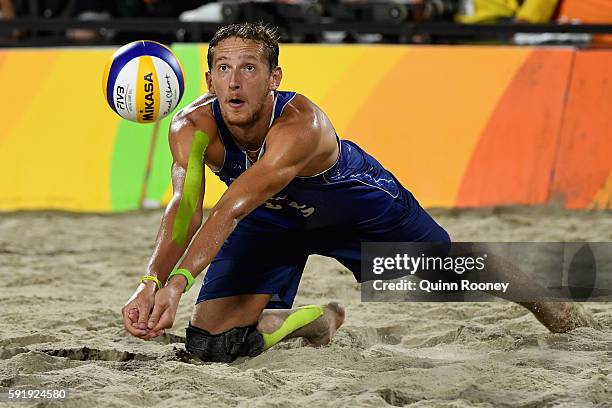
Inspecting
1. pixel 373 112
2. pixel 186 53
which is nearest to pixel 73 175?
pixel 186 53

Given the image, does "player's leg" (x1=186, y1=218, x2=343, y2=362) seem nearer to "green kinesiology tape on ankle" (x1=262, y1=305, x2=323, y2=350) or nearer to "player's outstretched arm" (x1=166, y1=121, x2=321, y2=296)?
"green kinesiology tape on ankle" (x1=262, y1=305, x2=323, y2=350)

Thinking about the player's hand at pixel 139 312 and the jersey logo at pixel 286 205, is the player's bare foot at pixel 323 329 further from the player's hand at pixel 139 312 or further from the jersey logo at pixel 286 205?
the player's hand at pixel 139 312

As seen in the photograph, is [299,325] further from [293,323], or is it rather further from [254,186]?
[254,186]

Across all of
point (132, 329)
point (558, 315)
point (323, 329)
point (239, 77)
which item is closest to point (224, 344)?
point (323, 329)

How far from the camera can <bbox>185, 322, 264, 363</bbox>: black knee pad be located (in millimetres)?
4453

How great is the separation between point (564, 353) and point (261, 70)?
182 centimetres

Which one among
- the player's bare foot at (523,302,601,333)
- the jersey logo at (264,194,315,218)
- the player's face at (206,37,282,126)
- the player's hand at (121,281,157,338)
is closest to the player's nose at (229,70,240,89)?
the player's face at (206,37,282,126)

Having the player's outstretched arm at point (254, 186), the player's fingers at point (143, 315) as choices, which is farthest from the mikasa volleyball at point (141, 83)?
the player's fingers at point (143, 315)

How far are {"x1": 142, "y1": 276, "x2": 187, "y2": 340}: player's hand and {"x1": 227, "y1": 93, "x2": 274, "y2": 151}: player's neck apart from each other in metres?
0.79

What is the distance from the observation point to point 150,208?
8.05m

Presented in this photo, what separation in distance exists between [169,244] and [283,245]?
0.78 m

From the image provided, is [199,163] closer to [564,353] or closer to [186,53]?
[564,353]

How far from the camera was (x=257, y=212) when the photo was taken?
184 inches

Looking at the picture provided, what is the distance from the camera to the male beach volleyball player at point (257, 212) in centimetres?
390
